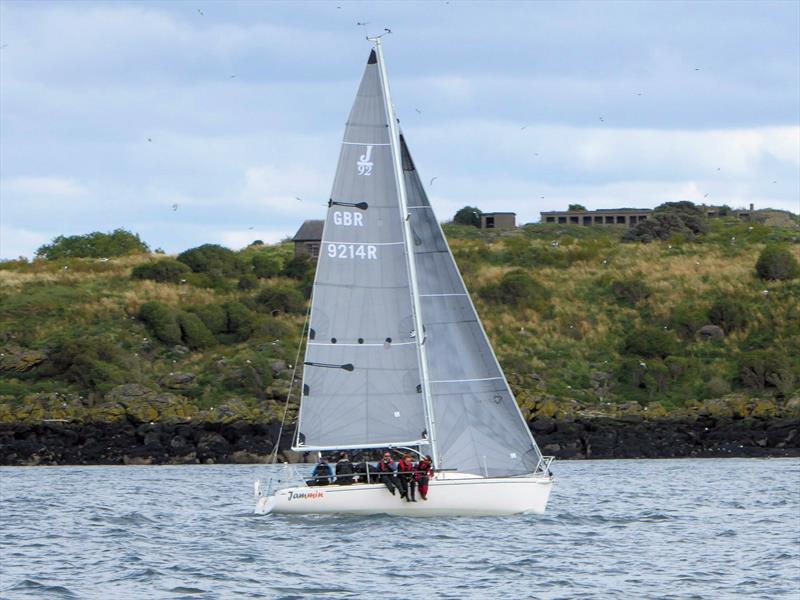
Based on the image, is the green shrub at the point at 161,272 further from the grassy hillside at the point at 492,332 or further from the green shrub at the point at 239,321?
the green shrub at the point at 239,321

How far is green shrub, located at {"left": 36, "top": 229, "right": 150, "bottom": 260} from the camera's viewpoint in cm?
12212

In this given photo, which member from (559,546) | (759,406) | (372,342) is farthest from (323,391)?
(759,406)

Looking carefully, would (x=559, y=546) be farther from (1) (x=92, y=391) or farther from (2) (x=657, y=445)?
(1) (x=92, y=391)

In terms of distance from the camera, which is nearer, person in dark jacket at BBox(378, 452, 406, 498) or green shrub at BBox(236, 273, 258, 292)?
person in dark jacket at BBox(378, 452, 406, 498)

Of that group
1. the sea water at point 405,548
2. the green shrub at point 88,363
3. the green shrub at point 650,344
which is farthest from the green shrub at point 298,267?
the sea water at point 405,548

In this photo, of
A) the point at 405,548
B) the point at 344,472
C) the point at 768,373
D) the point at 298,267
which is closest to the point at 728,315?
the point at 768,373

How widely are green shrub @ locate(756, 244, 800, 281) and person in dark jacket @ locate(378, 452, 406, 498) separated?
57.2m

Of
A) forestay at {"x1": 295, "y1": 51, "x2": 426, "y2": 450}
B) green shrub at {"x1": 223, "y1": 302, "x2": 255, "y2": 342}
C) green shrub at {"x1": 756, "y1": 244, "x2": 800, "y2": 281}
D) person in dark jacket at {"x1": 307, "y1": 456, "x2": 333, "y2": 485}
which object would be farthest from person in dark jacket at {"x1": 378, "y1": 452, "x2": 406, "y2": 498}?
green shrub at {"x1": 756, "y1": 244, "x2": 800, "y2": 281}

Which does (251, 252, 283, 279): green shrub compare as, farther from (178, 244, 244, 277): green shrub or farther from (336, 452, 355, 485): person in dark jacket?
(336, 452, 355, 485): person in dark jacket

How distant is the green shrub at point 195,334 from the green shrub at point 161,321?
352 mm

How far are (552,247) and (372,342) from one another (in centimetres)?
6912

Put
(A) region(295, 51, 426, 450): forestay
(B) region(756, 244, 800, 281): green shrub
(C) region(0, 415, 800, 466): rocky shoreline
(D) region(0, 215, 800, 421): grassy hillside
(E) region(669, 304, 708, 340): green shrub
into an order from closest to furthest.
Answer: (A) region(295, 51, 426, 450): forestay
(C) region(0, 415, 800, 466): rocky shoreline
(D) region(0, 215, 800, 421): grassy hillside
(E) region(669, 304, 708, 340): green shrub
(B) region(756, 244, 800, 281): green shrub

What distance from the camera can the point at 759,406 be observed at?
207 ft

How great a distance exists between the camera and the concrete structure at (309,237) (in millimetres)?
108750
